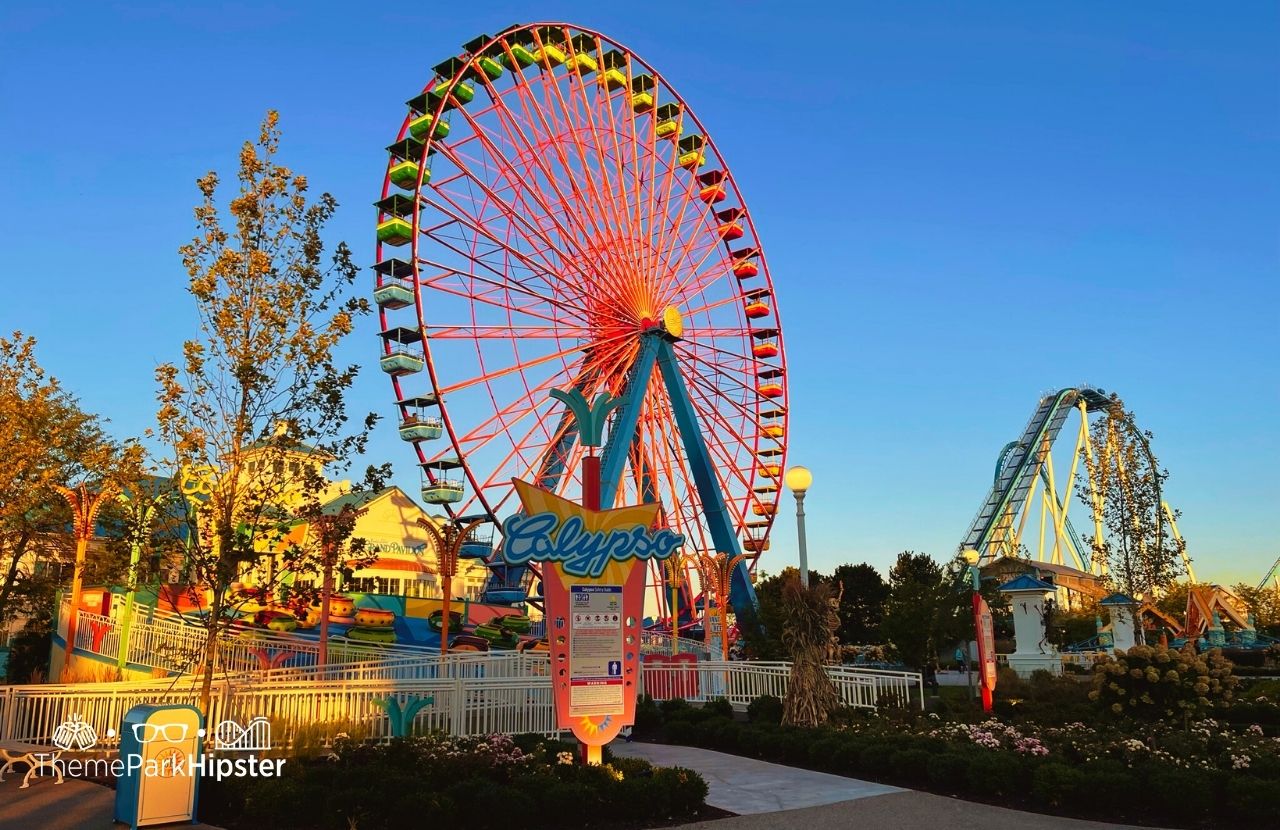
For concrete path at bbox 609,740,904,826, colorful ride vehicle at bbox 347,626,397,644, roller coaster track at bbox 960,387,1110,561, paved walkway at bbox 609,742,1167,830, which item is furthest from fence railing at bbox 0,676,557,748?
roller coaster track at bbox 960,387,1110,561

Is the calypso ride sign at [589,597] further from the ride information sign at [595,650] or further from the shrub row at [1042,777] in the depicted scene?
the shrub row at [1042,777]

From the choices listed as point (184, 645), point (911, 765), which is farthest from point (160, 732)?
point (184, 645)

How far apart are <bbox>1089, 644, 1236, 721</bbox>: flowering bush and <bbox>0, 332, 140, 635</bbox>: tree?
1612 cm

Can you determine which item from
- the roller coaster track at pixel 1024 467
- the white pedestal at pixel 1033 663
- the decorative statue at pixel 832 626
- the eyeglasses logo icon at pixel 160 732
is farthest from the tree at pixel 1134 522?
the roller coaster track at pixel 1024 467

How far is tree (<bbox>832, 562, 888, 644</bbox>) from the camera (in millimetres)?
47469

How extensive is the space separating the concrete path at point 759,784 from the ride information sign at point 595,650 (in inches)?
52.9

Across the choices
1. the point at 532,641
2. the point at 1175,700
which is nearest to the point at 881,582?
the point at 532,641

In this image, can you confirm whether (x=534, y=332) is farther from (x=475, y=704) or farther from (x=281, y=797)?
(x=281, y=797)

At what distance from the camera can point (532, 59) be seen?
1038 inches

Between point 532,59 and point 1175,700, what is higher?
point 532,59

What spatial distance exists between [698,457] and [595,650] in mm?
20290

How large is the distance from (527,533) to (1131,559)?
18231mm

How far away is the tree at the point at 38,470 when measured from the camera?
18.1 m

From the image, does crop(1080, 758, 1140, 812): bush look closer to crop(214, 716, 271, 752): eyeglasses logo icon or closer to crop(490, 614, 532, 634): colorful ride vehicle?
crop(214, 716, 271, 752): eyeglasses logo icon
